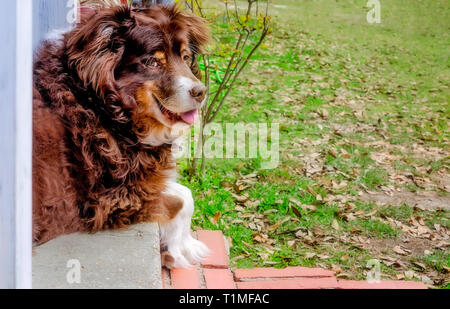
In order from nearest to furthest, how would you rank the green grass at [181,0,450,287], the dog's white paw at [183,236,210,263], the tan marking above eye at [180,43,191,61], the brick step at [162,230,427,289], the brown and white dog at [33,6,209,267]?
the brown and white dog at [33,6,209,267] < the tan marking above eye at [180,43,191,61] < the brick step at [162,230,427,289] < the dog's white paw at [183,236,210,263] < the green grass at [181,0,450,287]

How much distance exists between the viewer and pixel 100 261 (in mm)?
2303

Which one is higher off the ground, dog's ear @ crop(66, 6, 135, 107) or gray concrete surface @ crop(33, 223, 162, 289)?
dog's ear @ crop(66, 6, 135, 107)

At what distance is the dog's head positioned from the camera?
2.51 metres

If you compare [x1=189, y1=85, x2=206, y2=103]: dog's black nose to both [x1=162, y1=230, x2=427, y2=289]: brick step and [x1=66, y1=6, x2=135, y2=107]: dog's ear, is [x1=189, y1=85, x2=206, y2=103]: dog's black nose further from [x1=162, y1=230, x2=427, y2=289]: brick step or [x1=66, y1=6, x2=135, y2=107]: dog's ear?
[x1=162, y1=230, x2=427, y2=289]: brick step

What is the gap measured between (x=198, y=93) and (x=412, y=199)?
8.69 feet

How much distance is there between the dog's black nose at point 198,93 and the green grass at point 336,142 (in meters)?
1.22

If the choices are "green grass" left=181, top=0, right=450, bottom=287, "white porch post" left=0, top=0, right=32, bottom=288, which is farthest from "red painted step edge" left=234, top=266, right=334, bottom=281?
"white porch post" left=0, top=0, right=32, bottom=288

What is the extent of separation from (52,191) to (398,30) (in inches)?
389

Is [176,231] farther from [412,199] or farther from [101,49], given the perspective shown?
[412,199]

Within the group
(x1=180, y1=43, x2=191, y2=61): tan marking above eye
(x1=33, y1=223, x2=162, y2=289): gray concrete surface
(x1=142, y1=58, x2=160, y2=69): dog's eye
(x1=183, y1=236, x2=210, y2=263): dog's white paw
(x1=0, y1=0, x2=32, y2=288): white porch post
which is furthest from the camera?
(x1=183, y1=236, x2=210, y2=263): dog's white paw

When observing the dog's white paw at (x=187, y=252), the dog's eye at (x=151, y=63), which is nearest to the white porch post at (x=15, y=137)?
the dog's eye at (x=151, y=63)

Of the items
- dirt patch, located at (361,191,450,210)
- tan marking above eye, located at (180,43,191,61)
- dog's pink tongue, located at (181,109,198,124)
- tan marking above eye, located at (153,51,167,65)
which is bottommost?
dirt patch, located at (361,191,450,210)

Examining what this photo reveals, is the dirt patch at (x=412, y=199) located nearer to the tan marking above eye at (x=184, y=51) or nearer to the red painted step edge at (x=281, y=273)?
the red painted step edge at (x=281, y=273)

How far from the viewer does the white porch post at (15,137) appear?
1536 mm
